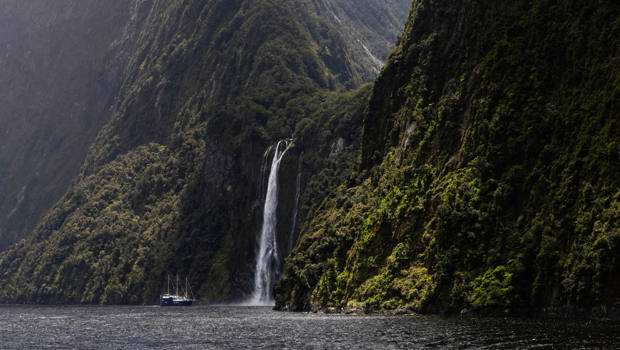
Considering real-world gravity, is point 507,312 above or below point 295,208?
below

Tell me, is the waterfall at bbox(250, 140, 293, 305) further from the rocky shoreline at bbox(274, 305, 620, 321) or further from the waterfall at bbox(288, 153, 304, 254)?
the rocky shoreline at bbox(274, 305, 620, 321)

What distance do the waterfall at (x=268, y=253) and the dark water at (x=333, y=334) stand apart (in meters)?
67.5

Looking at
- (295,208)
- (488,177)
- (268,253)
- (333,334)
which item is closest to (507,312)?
(488,177)

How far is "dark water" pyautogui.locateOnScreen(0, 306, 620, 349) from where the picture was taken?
62.8 meters

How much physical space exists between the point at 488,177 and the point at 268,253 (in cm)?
8652

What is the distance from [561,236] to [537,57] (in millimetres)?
28416

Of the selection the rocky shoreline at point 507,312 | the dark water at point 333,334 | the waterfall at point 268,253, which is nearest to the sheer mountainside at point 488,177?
the rocky shoreline at point 507,312

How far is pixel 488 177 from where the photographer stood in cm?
10031

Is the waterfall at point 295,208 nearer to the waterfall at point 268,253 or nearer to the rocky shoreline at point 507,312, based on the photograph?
the waterfall at point 268,253

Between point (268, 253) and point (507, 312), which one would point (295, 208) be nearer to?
point (268, 253)

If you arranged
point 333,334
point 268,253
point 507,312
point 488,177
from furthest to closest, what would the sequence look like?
point 268,253, point 488,177, point 507,312, point 333,334

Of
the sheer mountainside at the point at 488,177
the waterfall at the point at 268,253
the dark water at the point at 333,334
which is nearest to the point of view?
the dark water at the point at 333,334

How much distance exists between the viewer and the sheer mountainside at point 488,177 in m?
83.2

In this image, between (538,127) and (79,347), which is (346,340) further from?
(538,127)
